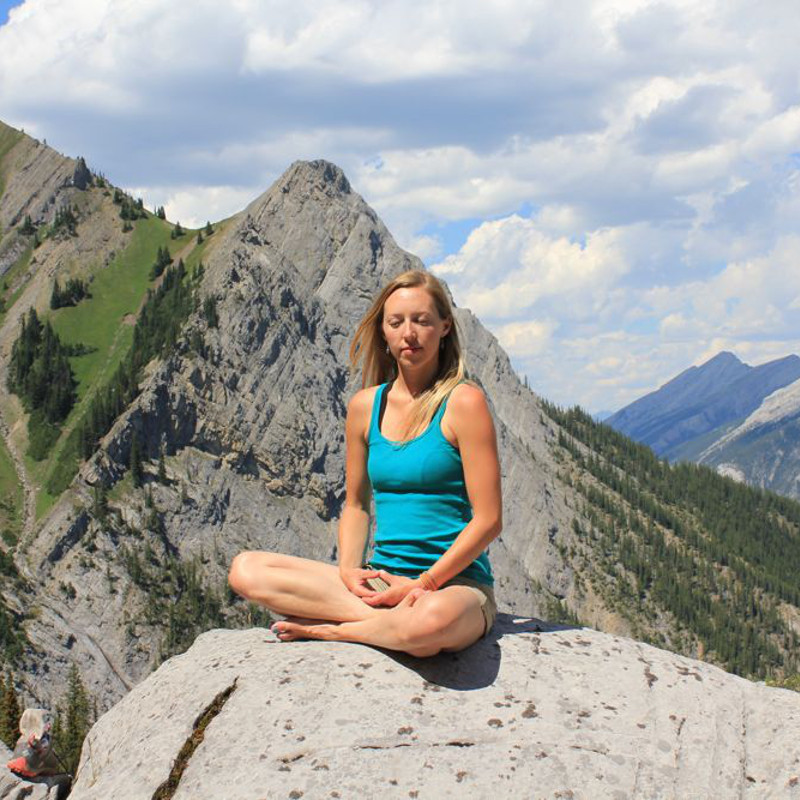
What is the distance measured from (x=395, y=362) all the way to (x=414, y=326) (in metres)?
1.17

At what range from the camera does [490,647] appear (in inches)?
390

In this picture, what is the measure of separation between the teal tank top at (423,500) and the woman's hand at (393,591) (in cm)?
30

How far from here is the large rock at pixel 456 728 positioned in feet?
26.1

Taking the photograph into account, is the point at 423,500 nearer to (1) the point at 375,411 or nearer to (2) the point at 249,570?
(1) the point at 375,411

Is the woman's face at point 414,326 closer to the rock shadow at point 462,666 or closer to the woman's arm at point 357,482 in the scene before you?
the woman's arm at point 357,482

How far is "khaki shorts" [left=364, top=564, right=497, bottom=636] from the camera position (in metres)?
9.60

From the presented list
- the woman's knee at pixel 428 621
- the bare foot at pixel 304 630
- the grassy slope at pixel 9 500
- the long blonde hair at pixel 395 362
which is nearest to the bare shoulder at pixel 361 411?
the long blonde hair at pixel 395 362

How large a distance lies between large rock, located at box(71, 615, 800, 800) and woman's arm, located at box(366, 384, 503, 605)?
84 centimetres

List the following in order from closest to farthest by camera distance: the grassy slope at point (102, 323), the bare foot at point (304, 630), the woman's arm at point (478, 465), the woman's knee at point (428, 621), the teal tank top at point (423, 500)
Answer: the woman's knee at point (428, 621) < the woman's arm at point (478, 465) < the teal tank top at point (423, 500) < the bare foot at point (304, 630) < the grassy slope at point (102, 323)

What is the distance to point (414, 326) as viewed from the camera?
10.1 m

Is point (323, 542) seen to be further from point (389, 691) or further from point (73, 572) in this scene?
point (389, 691)

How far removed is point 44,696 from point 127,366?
67.3m

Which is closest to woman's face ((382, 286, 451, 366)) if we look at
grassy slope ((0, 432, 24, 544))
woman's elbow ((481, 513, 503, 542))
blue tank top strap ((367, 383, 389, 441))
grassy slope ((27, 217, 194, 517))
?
blue tank top strap ((367, 383, 389, 441))

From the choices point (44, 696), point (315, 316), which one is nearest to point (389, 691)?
point (44, 696)
